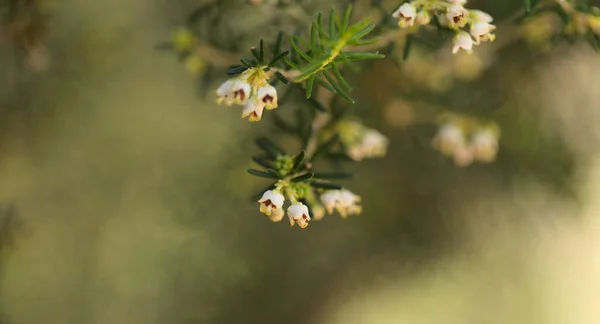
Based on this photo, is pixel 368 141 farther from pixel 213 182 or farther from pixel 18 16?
pixel 18 16

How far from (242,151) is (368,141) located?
1.06 feet

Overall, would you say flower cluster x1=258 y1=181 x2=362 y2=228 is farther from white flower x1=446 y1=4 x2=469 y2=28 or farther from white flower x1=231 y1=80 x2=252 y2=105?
white flower x1=446 y1=4 x2=469 y2=28

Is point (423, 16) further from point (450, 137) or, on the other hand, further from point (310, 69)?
point (450, 137)

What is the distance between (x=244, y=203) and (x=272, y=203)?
19.9 inches

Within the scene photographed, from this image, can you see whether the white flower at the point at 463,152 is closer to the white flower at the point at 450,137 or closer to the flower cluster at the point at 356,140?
the white flower at the point at 450,137

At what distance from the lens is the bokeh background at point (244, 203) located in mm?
951

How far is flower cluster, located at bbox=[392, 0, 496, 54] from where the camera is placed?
50cm

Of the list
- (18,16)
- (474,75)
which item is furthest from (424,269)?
(18,16)

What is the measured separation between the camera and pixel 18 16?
2.62 ft

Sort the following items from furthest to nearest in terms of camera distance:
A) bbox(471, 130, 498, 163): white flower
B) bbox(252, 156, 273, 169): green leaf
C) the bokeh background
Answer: the bokeh background → bbox(471, 130, 498, 163): white flower → bbox(252, 156, 273, 169): green leaf

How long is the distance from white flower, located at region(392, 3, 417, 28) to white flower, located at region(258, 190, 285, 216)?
0.19m

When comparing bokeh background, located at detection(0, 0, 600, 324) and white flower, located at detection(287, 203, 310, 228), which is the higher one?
bokeh background, located at detection(0, 0, 600, 324)

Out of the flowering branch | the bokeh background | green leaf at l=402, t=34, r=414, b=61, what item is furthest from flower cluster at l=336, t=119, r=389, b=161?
the bokeh background

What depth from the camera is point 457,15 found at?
50 centimetres
